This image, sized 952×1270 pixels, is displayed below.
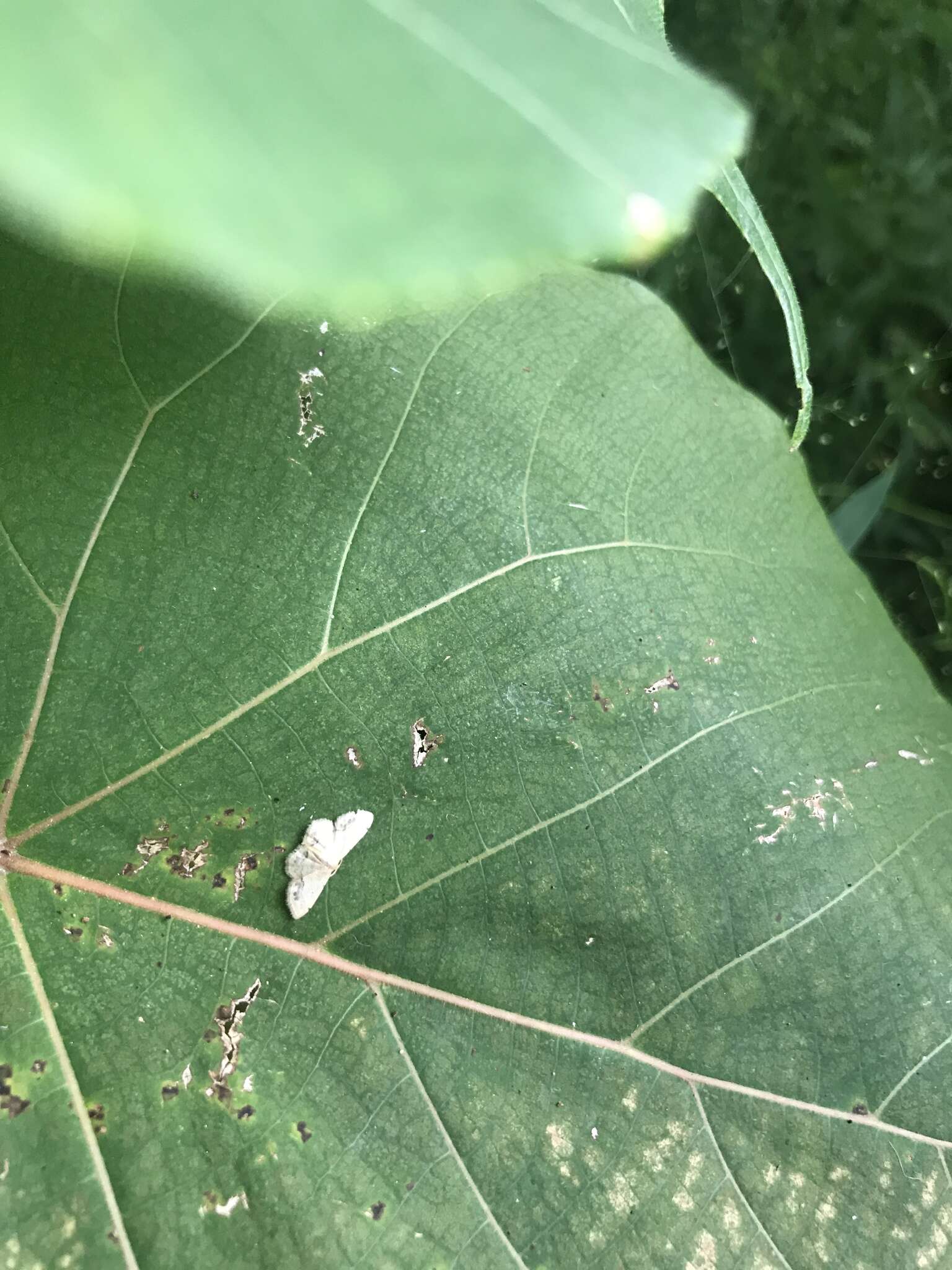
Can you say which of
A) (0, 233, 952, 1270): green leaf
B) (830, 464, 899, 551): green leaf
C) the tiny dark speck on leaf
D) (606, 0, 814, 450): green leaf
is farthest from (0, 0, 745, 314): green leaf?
(830, 464, 899, 551): green leaf

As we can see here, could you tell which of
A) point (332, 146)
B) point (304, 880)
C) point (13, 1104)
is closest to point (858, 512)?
point (304, 880)

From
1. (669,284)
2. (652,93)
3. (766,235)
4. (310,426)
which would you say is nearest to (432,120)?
(652,93)

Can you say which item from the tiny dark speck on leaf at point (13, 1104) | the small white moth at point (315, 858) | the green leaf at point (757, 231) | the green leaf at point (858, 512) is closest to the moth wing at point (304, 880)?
the small white moth at point (315, 858)

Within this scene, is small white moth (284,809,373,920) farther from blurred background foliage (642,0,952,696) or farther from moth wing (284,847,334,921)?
blurred background foliage (642,0,952,696)

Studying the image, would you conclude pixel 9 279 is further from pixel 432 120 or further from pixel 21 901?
pixel 432 120

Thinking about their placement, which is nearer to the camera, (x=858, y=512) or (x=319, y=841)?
(x=319, y=841)

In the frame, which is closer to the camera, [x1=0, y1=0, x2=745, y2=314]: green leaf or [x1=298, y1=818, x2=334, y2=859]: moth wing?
[x1=0, y1=0, x2=745, y2=314]: green leaf

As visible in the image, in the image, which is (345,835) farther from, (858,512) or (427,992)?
(858,512)

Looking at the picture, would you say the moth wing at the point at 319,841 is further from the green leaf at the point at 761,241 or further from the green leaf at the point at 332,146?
the green leaf at the point at 332,146

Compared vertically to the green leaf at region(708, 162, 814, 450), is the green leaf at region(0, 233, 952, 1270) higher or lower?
lower
